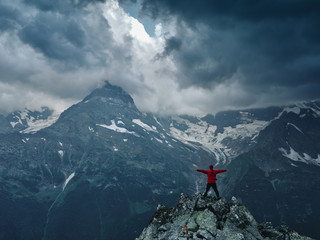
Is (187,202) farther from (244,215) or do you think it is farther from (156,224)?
(244,215)

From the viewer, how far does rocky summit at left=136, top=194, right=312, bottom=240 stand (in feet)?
94.0

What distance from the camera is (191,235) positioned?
28406 millimetres

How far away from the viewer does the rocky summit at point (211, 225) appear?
28650 mm

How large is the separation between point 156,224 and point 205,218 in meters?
7.85

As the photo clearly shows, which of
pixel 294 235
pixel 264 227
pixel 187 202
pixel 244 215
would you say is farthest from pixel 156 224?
pixel 294 235

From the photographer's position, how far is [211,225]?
29.8 m

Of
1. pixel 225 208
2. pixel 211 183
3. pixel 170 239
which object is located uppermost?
pixel 211 183

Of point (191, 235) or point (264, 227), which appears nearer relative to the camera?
point (191, 235)

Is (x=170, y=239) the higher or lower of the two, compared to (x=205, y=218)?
lower

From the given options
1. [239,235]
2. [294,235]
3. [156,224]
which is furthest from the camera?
[156,224]

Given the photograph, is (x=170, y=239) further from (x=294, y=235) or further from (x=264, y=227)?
(x=294, y=235)

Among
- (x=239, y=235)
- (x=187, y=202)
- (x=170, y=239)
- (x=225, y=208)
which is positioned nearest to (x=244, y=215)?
(x=225, y=208)

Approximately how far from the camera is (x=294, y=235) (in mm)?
29812

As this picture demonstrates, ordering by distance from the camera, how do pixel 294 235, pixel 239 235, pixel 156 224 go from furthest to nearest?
pixel 156 224 → pixel 294 235 → pixel 239 235
